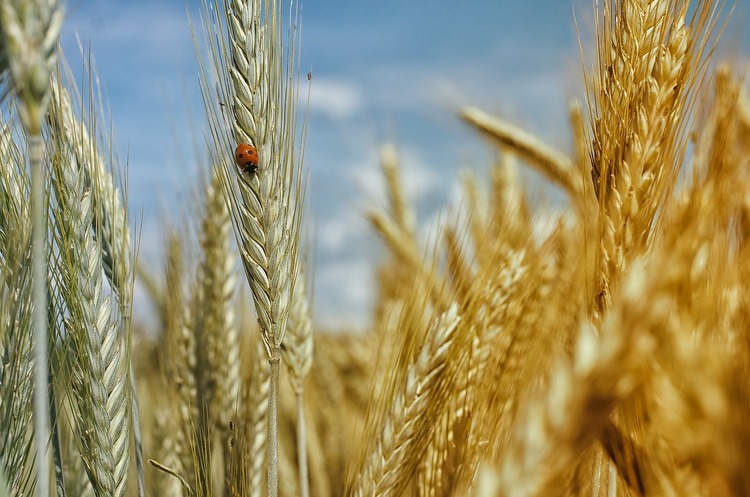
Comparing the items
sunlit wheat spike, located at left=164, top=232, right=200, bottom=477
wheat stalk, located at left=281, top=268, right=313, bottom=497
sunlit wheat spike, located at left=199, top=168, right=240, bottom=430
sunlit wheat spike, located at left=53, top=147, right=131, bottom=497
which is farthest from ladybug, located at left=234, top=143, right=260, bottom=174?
sunlit wheat spike, located at left=164, top=232, right=200, bottom=477

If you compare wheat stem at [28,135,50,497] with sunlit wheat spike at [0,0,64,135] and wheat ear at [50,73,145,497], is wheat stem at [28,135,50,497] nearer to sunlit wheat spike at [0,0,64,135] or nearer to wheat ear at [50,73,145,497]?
sunlit wheat spike at [0,0,64,135]

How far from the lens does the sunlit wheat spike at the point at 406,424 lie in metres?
1.20

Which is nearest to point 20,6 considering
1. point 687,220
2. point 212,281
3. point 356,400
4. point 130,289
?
point 130,289

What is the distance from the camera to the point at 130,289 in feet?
4.26

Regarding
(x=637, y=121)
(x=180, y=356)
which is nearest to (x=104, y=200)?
(x=180, y=356)

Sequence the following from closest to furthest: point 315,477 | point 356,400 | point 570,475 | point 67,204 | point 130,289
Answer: point 570,475 → point 67,204 → point 130,289 → point 315,477 → point 356,400

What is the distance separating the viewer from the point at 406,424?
123 centimetres

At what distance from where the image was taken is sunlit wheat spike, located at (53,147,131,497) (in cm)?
112

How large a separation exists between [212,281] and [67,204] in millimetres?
693

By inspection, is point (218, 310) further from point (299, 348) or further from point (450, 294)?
point (450, 294)

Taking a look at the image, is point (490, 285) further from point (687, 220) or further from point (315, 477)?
point (315, 477)

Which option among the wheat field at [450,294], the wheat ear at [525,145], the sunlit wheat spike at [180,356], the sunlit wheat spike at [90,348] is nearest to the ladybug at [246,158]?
the wheat field at [450,294]

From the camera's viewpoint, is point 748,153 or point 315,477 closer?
point 748,153

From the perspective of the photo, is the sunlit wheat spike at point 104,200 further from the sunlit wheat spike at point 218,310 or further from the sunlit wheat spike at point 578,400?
the sunlit wheat spike at point 578,400
